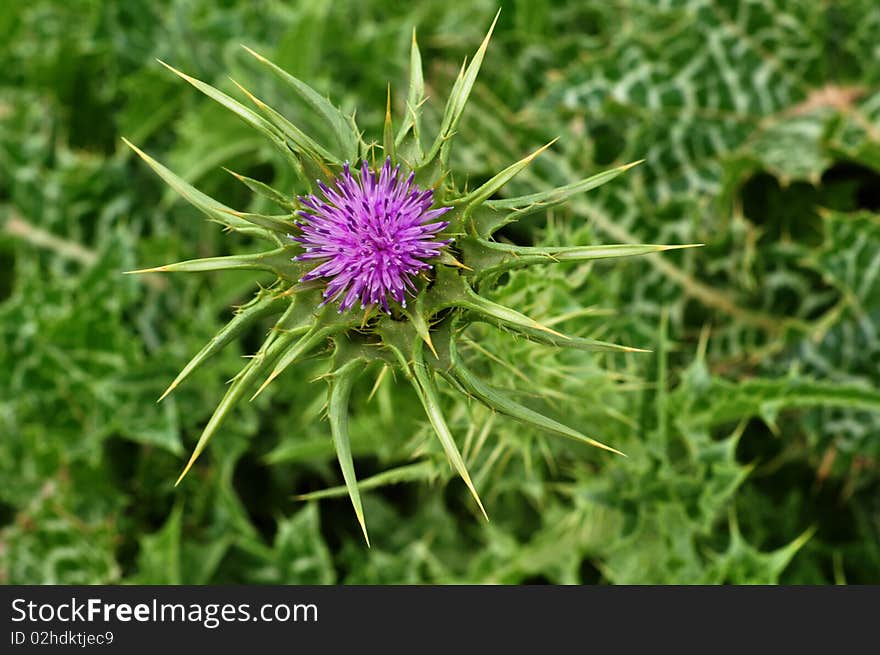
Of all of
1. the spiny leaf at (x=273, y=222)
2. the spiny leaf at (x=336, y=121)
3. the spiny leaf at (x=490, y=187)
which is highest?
the spiny leaf at (x=336, y=121)

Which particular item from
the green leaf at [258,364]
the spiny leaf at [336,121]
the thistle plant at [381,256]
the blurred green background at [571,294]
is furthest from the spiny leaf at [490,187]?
the blurred green background at [571,294]

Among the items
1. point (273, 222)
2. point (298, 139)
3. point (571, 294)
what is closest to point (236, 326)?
point (273, 222)

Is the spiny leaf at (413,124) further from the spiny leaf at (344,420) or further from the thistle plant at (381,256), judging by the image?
the spiny leaf at (344,420)

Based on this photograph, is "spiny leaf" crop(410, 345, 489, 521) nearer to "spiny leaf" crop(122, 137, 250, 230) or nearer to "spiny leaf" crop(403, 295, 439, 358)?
"spiny leaf" crop(403, 295, 439, 358)

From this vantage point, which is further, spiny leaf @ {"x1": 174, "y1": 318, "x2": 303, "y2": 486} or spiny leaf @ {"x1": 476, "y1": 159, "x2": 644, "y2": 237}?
spiny leaf @ {"x1": 476, "y1": 159, "x2": 644, "y2": 237}

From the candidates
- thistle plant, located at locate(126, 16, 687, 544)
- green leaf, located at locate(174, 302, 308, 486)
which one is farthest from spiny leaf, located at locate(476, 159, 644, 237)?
green leaf, located at locate(174, 302, 308, 486)

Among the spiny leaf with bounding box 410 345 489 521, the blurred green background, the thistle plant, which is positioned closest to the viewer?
the spiny leaf with bounding box 410 345 489 521

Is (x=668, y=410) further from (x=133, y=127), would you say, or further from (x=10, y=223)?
(x=10, y=223)

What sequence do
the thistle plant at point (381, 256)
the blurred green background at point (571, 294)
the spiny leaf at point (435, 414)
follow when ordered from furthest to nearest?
1. the blurred green background at point (571, 294)
2. the thistle plant at point (381, 256)
3. the spiny leaf at point (435, 414)

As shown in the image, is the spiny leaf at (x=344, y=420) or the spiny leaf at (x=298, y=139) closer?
the spiny leaf at (x=344, y=420)
